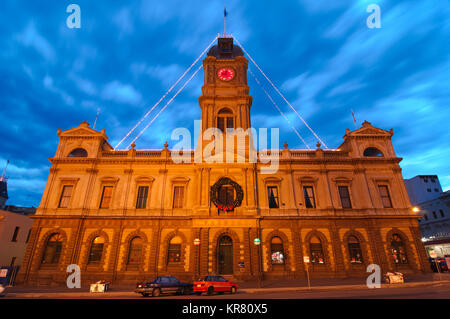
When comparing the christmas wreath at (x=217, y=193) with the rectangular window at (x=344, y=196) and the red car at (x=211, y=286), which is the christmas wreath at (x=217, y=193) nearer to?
the red car at (x=211, y=286)

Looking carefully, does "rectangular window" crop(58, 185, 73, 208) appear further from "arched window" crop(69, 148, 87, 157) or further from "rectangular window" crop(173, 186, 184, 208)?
"rectangular window" crop(173, 186, 184, 208)

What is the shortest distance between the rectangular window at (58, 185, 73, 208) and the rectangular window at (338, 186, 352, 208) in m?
31.7

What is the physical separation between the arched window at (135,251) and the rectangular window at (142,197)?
359 cm

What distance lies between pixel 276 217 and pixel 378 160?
14.6 meters

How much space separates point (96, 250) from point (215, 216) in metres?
13.3

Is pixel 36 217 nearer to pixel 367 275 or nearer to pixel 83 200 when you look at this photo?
pixel 83 200

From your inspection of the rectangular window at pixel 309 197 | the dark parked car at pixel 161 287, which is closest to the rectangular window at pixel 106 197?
the dark parked car at pixel 161 287

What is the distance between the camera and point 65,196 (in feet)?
86.5

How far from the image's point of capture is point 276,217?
24.9 meters

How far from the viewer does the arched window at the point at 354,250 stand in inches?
950

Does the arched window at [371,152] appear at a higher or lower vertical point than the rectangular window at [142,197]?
higher

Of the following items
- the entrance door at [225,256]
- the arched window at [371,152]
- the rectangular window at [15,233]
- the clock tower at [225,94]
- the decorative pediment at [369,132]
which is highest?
the clock tower at [225,94]
